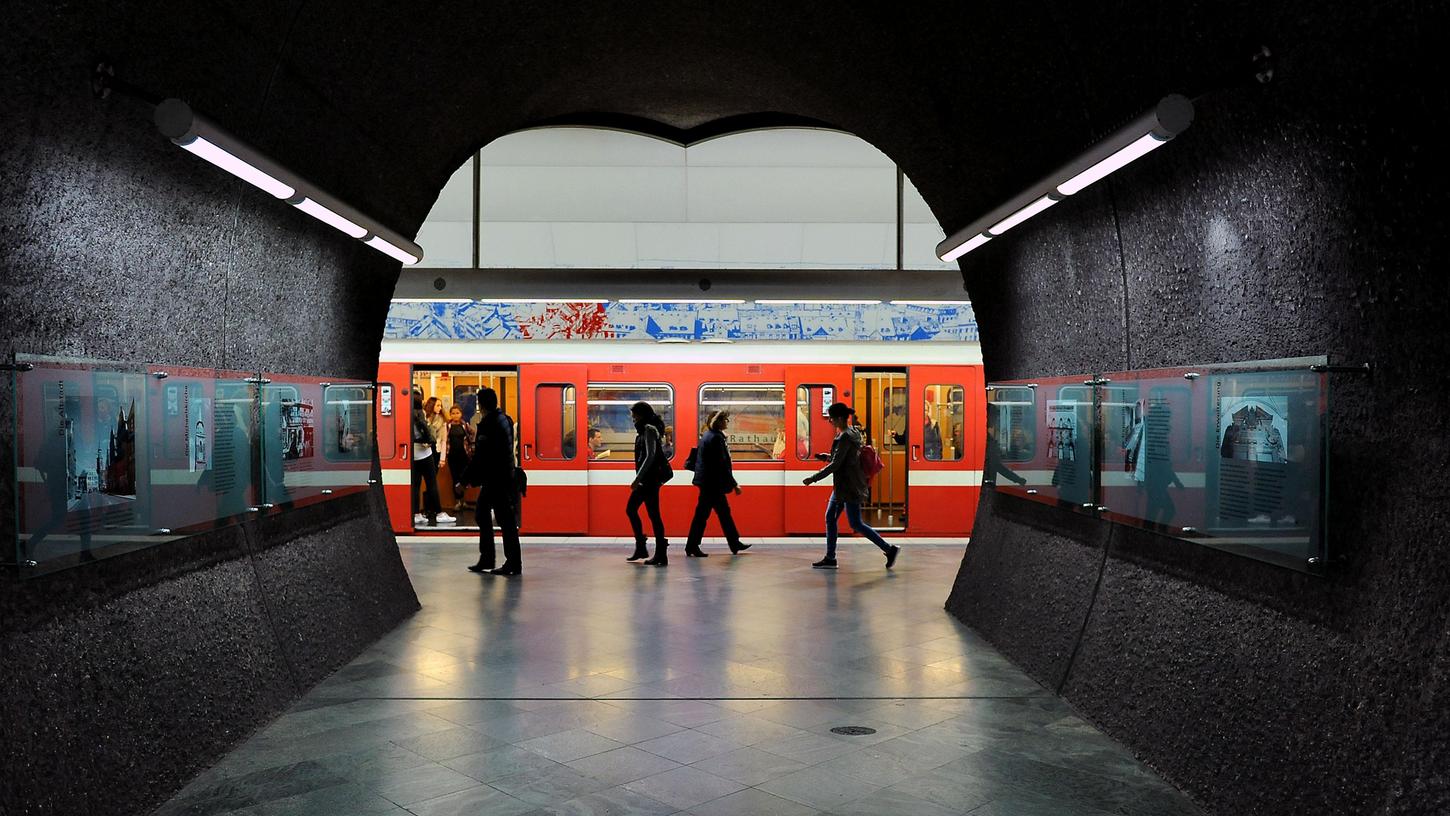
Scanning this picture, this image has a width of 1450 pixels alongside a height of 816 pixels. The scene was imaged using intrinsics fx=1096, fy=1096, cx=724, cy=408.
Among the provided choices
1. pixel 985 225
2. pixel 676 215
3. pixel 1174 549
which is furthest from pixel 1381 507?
pixel 676 215

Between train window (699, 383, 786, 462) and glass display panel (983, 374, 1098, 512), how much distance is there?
5617 millimetres

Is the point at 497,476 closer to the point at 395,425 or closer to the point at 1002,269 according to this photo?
the point at 395,425

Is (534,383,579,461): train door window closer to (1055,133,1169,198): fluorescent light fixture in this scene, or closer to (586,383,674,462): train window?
(586,383,674,462): train window

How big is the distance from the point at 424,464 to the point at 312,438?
A: 744 cm

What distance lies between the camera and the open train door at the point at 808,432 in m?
14.2

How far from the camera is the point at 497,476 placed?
11344 mm

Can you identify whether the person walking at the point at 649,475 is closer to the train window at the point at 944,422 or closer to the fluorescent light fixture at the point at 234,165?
the train window at the point at 944,422

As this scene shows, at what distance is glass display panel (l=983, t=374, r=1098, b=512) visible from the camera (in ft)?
20.8

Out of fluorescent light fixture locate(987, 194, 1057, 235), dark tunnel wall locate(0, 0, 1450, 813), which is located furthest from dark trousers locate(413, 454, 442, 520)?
fluorescent light fixture locate(987, 194, 1057, 235)

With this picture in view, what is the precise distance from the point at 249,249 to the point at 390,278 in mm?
2851

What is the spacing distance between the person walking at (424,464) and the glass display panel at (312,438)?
5545 millimetres

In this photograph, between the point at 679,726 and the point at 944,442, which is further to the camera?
the point at 944,442

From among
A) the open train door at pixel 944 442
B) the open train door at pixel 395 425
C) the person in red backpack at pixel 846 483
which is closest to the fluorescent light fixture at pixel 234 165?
the person in red backpack at pixel 846 483

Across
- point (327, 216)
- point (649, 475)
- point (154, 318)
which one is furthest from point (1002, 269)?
point (154, 318)
